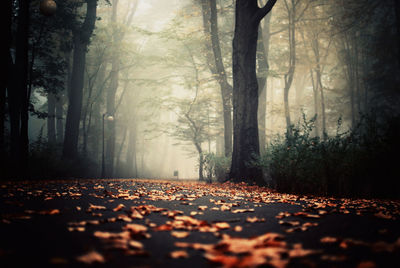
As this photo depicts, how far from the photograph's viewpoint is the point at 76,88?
13.7 metres

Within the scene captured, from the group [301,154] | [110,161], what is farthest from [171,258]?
[110,161]

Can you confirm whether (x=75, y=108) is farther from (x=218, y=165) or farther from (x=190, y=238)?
(x=190, y=238)

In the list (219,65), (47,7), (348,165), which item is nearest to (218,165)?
(219,65)

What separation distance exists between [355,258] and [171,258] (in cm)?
121

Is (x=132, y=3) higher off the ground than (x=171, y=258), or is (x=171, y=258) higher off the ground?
(x=132, y=3)

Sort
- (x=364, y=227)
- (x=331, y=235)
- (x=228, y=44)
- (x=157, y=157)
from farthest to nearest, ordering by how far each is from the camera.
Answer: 1. (x=157, y=157)
2. (x=228, y=44)
3. (x=364, y=227)
4. (x=331, y=235)

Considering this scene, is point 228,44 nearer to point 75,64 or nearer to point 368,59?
point 75,64

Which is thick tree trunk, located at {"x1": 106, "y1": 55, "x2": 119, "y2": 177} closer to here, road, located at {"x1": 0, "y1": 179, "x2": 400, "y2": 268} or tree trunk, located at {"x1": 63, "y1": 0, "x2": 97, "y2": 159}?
tree trunk, located at {"x1": 63, "y1": 0, "x2": 97, "y2": 159}

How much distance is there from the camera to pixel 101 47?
21.8 m

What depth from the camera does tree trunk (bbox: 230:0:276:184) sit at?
8.93 meters

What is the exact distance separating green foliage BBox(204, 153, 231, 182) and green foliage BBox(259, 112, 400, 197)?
6.06 m

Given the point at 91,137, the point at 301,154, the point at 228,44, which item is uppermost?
the point at 228,44

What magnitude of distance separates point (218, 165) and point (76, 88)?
914cm

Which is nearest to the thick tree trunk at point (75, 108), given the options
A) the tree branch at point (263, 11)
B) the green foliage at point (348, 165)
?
the tree branch at point (263, 11)
